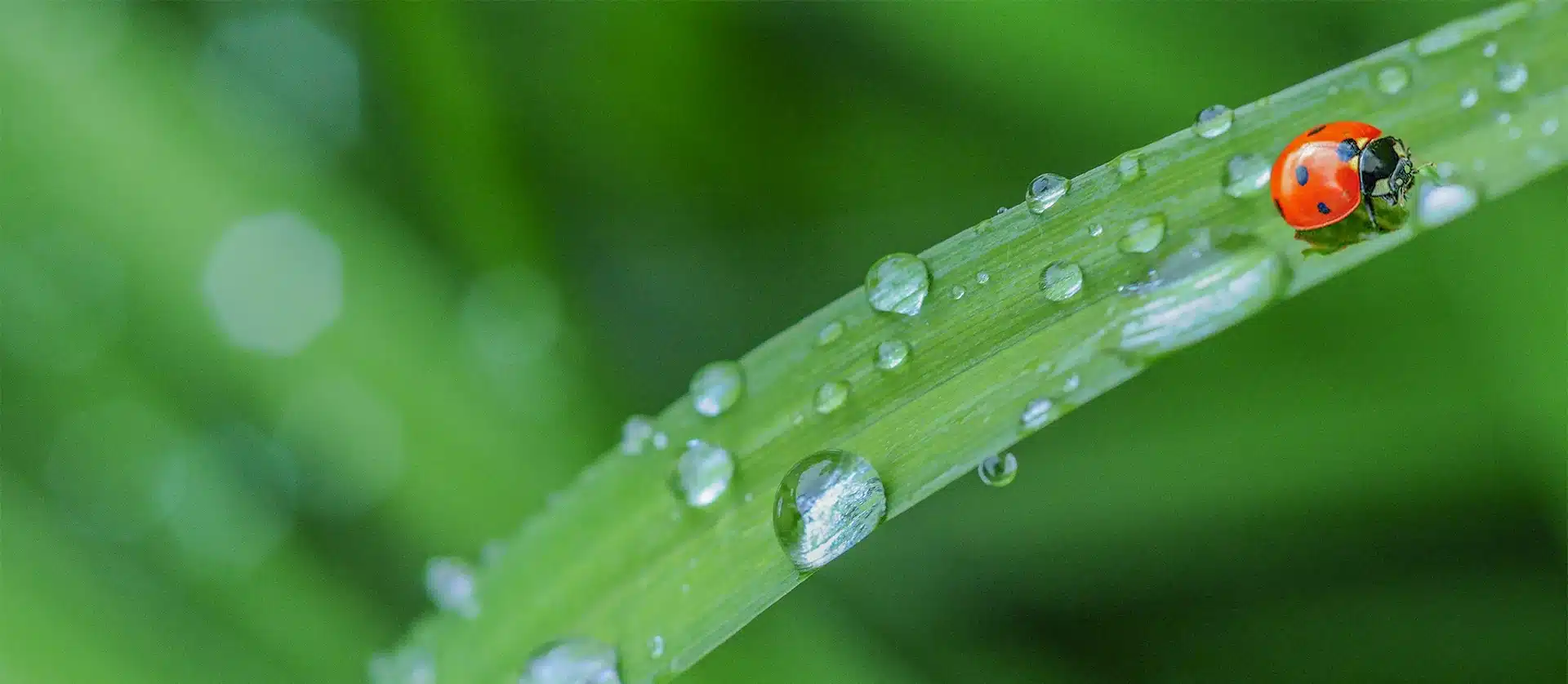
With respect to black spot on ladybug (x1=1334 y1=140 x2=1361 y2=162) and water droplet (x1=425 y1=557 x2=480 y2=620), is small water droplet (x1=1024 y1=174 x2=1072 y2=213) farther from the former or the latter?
water droplet (x1=425 y1=557 x2=480 y2=620)

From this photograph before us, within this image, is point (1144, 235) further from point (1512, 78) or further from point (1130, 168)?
point (1512, 78)

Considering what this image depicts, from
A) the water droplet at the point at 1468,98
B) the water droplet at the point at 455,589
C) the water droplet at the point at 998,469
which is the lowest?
the water droplet at the point at 998,469

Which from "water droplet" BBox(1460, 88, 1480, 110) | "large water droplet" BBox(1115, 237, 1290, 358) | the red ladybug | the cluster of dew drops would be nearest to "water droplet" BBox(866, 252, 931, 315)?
the cluster of dew drops

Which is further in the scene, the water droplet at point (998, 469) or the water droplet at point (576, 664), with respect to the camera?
the water droplet at point (998, 469)

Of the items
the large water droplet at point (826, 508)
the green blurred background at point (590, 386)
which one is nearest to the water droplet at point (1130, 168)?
the large water droplet at point (826, 508)

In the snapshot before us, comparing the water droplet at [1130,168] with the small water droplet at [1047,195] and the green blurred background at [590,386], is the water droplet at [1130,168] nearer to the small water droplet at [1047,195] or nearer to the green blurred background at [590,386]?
the small water droplet at [1047,195]

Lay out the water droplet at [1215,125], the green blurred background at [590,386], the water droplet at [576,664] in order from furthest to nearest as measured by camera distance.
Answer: the green blurred background at [590,386] → the water droplet at [1215,125] → the water droplet at [576,664]

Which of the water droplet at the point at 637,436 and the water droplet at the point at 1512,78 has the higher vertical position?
the water droplet at the point at 637,436
